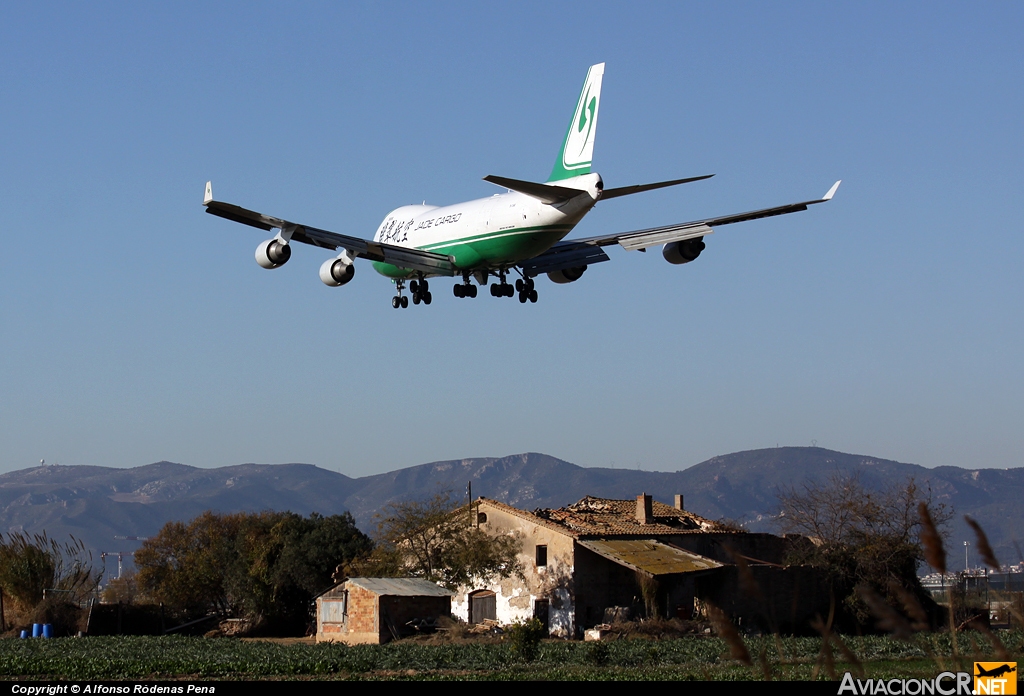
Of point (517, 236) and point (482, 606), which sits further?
point (482, 606)

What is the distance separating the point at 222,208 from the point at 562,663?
1601cm

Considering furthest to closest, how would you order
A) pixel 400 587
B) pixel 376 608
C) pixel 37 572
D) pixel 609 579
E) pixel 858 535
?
pixel 858 535
pixel 37 572
pixel 609 579
pixel 400 587
pixel 376 608

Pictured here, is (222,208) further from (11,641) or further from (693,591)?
(693,591)

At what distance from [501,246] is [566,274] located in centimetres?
443

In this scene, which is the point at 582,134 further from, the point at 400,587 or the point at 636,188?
the point at 400,587

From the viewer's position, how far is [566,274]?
3891 cm

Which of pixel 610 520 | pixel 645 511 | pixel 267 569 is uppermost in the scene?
pixel 645 511

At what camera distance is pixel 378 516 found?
5828cm

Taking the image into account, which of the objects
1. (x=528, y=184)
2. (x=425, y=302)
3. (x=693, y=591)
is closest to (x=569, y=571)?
(x=693, y=591)

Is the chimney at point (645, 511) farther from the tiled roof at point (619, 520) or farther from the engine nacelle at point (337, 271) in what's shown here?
the engine nacelle at point (337, 271)

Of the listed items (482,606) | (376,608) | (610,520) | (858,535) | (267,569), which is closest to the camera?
(376,608)

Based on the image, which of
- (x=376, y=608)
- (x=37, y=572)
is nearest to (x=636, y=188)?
(x=376, y=608)

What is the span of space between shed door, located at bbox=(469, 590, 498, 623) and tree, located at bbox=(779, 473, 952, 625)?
1540cm

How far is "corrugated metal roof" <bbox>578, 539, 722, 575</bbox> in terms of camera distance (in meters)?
52.4
